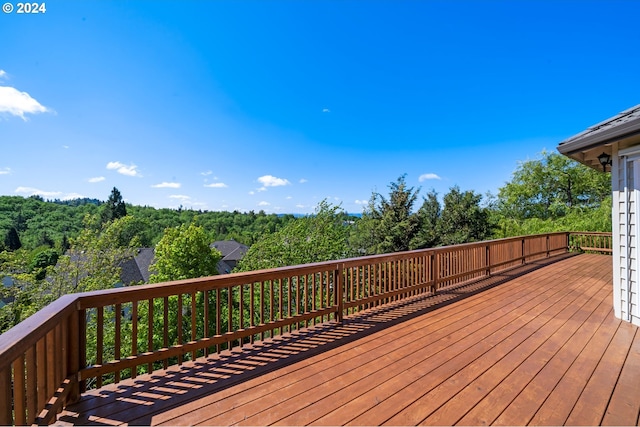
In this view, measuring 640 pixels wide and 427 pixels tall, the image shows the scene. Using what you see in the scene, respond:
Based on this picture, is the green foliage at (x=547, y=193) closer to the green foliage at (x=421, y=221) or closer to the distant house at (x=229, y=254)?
the green foliage at (x=421, y=221)

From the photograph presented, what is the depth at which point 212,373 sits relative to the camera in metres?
2.49

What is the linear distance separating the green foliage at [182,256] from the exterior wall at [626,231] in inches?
698

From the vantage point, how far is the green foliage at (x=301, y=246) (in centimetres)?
1708

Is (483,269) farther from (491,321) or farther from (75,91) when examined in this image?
(75,91)

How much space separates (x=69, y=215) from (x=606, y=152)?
41.1 metres

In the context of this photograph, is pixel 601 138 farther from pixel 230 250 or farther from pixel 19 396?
pixel 230 250

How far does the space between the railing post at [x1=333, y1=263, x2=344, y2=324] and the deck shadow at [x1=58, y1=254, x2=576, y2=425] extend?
0.12 meters

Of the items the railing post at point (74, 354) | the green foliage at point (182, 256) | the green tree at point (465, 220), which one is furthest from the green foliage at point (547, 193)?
the railing post at point (74, 354)

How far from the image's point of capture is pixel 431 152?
25.9 metres

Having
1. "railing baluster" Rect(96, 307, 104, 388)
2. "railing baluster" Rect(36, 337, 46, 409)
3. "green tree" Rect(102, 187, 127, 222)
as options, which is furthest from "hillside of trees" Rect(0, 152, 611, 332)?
"green tree" Rect(102, 187, 127, 222)

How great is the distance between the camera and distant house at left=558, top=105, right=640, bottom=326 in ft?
11.1

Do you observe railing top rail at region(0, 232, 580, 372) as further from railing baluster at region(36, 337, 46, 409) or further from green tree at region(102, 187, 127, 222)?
green tree at region(102, 187, 127, 222)

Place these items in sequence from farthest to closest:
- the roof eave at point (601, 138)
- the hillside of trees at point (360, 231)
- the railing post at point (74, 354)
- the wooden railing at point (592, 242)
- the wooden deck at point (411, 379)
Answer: the hillside of trees at point (360, 231), the wooden railing at point (592, 242), the roof eave at point (601, 138), the railing post at point (74, 354), the wooden deck at point (411, 379)

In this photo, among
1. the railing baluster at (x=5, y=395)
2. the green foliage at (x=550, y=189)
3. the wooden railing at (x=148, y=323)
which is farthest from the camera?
the green foliage at (x=550, y=189)
